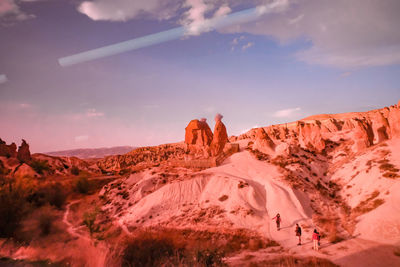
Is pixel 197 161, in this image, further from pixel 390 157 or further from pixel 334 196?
pixel 390 157

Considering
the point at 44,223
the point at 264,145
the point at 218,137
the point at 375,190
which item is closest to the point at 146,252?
the point at 44,223

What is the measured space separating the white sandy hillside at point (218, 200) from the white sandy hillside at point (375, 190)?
13.2 ft

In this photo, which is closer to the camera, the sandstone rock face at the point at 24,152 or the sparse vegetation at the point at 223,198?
the sparse vegetation at the point at 223,198

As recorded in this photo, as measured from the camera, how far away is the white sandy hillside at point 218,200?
57.4ft

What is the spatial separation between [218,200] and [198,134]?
51.7 feet

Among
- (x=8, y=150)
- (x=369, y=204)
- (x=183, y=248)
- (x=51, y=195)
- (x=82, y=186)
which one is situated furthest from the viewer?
(x=8, y=150)

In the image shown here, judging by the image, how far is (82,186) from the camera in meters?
29.6

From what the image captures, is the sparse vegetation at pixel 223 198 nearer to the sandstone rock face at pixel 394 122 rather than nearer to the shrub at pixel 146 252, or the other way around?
the shrub at pixel 146 252

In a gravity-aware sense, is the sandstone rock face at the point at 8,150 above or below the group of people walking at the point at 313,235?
above

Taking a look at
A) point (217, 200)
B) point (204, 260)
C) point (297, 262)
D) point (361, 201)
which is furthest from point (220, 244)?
point (361, 201)

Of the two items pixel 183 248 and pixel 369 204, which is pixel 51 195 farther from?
pixel 369 204

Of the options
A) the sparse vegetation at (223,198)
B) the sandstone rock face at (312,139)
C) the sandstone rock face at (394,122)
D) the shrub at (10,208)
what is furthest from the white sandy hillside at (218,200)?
the sandstone rock face at (394,122)

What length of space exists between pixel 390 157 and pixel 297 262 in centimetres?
1709

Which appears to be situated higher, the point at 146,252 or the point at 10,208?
the point at 10,208
